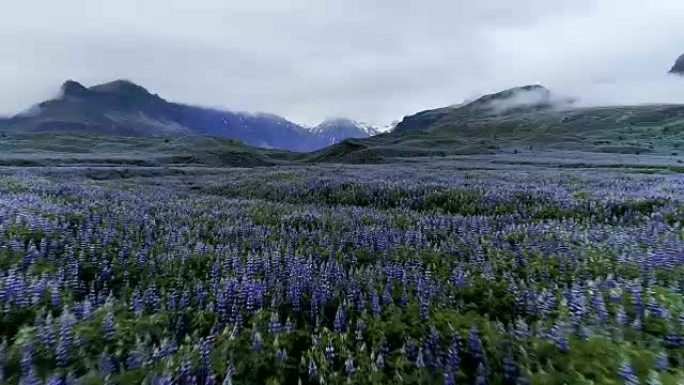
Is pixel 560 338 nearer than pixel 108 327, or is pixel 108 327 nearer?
pixel 560 338

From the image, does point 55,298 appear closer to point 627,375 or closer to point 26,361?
point 26,361

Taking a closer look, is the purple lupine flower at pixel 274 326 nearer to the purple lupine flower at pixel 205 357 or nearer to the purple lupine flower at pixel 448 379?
the purple lupine flower at pixel 205 357

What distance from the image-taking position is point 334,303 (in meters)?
→ 5.68

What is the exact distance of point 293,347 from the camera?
4.53 meters

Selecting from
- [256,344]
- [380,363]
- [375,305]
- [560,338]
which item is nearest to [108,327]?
[256,344]

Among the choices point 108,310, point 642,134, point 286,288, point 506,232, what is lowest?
point 642,134

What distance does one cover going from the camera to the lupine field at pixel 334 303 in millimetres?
3742

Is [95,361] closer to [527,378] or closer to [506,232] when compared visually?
[527,378]

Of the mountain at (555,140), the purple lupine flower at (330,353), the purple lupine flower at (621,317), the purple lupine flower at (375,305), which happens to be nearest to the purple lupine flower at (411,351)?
the purple lupine flower at (330,353)

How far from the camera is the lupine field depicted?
3.74m

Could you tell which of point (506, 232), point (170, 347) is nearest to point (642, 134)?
point (506, 232)

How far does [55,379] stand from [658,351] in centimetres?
528

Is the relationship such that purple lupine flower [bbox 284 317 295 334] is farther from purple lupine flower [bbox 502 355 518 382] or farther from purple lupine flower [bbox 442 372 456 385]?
purple lupine flower [bbox 502 355 518 382]

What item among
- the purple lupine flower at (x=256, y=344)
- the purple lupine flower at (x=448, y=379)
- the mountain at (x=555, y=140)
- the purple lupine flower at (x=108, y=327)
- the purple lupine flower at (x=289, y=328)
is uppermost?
the purple lupine flower at (x=108, y=327)
